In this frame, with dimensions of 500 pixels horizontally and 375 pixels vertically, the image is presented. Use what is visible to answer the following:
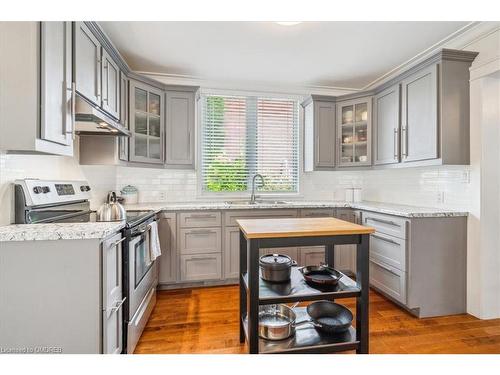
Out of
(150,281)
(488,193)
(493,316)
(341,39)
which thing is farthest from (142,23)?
(493,316)

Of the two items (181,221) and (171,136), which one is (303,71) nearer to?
(171,136)

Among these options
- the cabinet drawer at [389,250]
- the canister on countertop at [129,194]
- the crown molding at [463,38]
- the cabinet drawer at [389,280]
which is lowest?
the cabinet drawer at [389,280]

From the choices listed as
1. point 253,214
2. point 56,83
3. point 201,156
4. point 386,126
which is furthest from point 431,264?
point 56,83

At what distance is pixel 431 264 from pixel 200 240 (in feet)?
7.55

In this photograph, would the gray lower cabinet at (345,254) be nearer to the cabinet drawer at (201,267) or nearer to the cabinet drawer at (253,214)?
the cabinet drawer at (253,214)

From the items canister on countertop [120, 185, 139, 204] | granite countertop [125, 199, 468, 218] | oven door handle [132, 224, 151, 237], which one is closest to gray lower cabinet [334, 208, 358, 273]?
granite countertop [125, 199, 468, 218]

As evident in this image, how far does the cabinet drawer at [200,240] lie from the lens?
2912 mm

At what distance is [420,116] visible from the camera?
2578 millimetres

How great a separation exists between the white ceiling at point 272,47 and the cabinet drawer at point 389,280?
2.28 metres

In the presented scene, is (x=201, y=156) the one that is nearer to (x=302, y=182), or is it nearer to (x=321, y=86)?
(x=302, y=182)

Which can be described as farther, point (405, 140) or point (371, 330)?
point (405, 140)

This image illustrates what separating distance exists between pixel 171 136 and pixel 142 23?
121 cm

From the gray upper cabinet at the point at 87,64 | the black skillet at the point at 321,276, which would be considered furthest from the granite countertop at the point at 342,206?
the gray upper cabinet at the point at 87,64

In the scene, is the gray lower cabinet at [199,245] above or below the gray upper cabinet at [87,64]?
below
